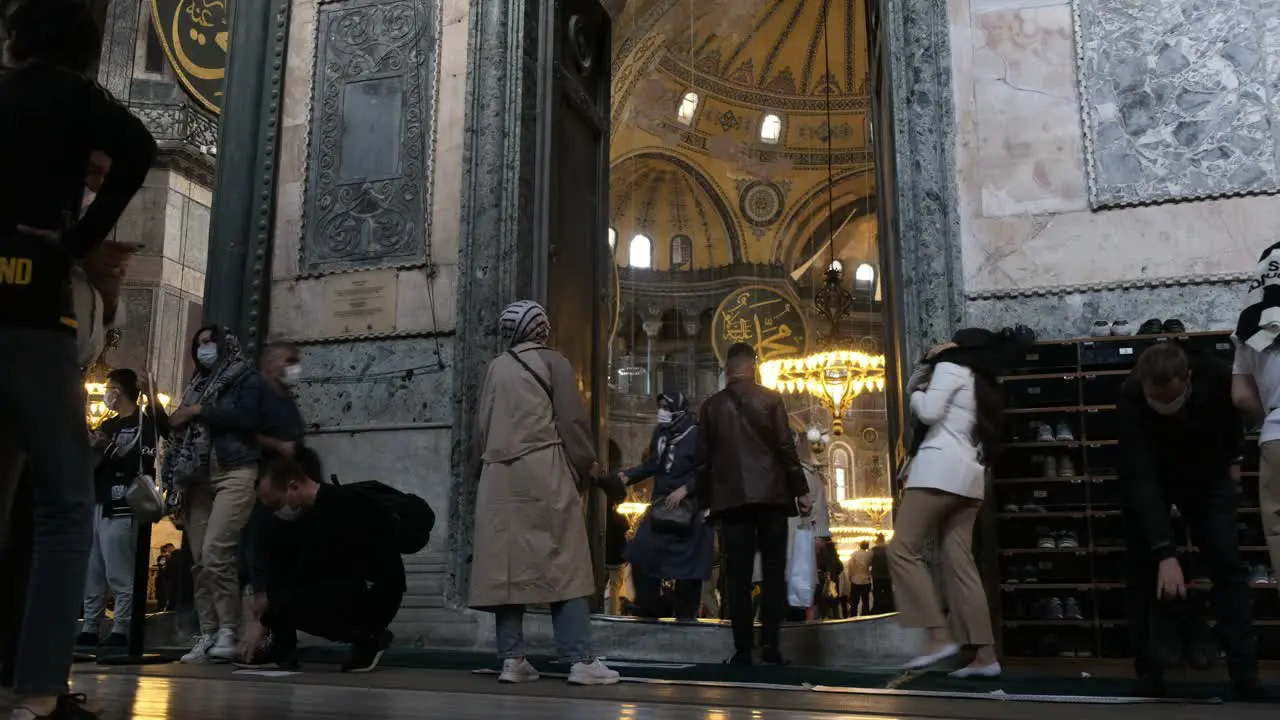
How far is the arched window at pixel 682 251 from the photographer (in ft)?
75.3

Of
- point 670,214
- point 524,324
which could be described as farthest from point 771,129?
point 524,324

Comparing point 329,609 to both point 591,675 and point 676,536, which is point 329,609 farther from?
point 676,536

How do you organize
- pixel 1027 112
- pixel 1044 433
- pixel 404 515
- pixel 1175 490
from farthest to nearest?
pixel 1027 112
pixel 1044 433
pixel 404 515
pixel 1175 490

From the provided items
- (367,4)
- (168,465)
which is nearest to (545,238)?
(367,4)

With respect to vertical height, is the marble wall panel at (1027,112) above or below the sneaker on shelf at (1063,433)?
above

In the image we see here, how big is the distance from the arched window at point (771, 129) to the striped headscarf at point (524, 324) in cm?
1716

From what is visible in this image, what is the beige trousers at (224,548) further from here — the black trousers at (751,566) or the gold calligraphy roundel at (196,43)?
the gold calligraphy roundel at (196,43)

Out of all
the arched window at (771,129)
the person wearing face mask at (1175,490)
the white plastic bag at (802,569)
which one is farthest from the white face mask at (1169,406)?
the arched window at (771,129)

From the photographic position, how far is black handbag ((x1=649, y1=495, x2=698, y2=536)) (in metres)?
5.80

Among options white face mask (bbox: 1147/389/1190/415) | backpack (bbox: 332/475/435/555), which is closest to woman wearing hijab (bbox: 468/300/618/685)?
backpack (bbox: 332/475/435/555)

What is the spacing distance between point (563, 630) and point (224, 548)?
1.82 meters

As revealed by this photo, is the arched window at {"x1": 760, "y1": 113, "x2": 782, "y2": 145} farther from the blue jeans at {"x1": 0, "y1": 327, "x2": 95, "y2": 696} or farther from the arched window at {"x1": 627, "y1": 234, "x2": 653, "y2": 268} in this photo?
the blue jeans at {"x1": 0, "y1": 327, "x2": 95, "y2": 696}

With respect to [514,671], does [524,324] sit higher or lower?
higher

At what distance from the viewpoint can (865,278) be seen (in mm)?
25547
